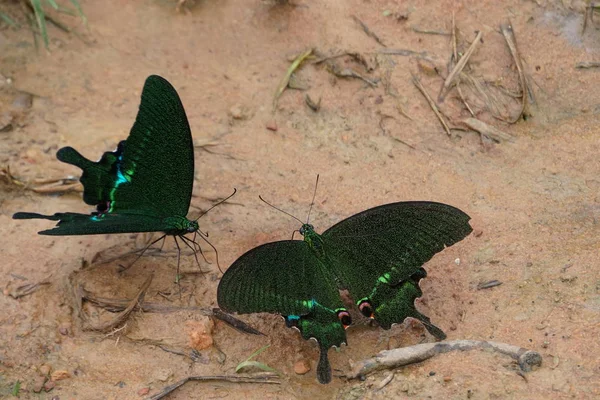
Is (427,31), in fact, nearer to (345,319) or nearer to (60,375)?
(345,319)

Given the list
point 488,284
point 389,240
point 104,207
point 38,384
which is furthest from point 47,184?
point 488,284

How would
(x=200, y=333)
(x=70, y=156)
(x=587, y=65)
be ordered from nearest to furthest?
(x=200, y=333) < (x=70, y=156) < (x=587, y=65)

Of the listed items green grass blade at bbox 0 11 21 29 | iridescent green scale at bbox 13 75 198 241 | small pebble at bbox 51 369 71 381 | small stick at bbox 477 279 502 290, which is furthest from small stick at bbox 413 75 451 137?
A: green grass blade at bbox 0 11 21 29

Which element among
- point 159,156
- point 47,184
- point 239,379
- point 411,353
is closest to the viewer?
point 411,353

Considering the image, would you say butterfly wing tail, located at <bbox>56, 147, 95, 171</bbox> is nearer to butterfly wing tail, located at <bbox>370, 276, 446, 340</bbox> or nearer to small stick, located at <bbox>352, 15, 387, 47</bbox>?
butterfly wing tail, located at <bbox>370, 276, 446, 340</bbox>

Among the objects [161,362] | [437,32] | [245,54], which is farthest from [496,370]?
[245,54]

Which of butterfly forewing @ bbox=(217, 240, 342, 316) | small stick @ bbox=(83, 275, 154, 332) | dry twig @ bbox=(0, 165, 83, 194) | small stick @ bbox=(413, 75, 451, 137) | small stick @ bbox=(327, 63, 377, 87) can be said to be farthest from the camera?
small stick @ bbox=(327, 63, 377, 87)
